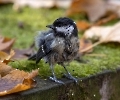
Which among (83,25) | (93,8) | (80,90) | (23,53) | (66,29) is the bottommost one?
(80,90)

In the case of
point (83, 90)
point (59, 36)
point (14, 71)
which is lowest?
point (83, 90)

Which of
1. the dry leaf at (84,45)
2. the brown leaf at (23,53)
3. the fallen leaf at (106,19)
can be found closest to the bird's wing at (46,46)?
the brown leaf at (23,53)

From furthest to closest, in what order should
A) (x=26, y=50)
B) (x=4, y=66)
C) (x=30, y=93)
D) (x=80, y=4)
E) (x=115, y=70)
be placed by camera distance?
(x=80, y=4) < (x=26, y=50) < (x=115, y=70) < (x=4, y=66) < (x=30, y=93)

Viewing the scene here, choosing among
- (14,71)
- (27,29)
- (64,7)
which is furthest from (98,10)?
(14,71)

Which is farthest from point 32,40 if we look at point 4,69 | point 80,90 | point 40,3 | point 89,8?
point 40,3

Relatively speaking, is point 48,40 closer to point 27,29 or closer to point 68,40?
point 68,40

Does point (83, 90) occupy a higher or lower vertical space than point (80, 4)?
lower

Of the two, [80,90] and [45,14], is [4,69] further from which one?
[45,14]

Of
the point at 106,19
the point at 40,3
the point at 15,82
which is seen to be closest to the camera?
the point at 15,82
